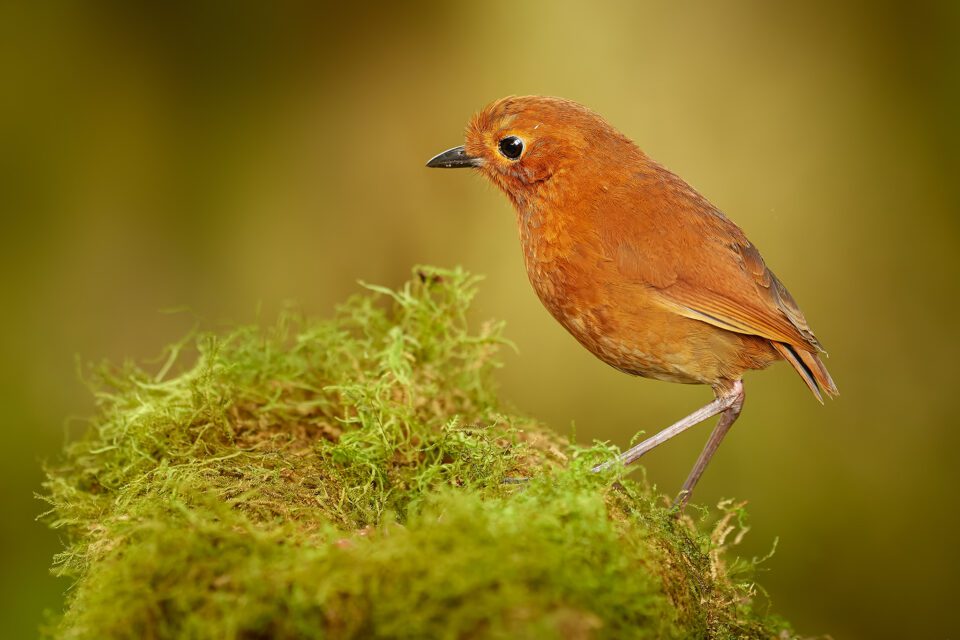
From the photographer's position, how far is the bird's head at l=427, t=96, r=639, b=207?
112 inches

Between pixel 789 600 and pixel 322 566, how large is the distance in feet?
17.0

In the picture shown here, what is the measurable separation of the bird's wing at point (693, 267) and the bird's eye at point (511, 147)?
439 millimetres

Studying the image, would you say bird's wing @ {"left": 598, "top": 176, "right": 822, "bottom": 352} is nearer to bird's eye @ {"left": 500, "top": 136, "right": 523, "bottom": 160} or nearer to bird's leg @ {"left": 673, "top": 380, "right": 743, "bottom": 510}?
bird's leg @ {"left": 673, "top": 380, "right": 743, "bottom": 510}

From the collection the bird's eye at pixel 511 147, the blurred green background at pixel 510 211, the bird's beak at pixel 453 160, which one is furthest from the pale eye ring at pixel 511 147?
the blurred green background at pixel 510 211

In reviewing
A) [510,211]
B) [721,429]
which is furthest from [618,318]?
[510,211]

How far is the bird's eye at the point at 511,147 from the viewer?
9.76 feet

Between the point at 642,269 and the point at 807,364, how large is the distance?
0.65 metres

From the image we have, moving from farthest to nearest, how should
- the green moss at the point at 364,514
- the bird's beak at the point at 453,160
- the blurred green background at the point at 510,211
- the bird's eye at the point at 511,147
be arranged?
the blurred green background at the point at 510,211 → the bird's beak at the point at 453,160 → the bird's eye at the point at 511,147 → the green moss at the point at 364,514

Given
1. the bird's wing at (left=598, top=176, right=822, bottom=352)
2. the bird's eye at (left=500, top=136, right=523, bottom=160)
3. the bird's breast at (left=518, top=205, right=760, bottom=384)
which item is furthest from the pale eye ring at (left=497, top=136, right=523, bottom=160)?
the bird's wing at (left=598, top=176, right=822, bottom=352)

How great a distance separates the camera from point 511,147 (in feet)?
9.84

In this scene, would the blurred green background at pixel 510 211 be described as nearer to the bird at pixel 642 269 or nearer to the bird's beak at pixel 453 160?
the bird's beak at pixel 453 160

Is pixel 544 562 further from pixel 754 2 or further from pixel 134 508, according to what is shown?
pixel 754 2

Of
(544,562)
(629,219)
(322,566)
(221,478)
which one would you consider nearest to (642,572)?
(544,562)

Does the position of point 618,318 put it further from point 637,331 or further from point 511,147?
point 511,147
